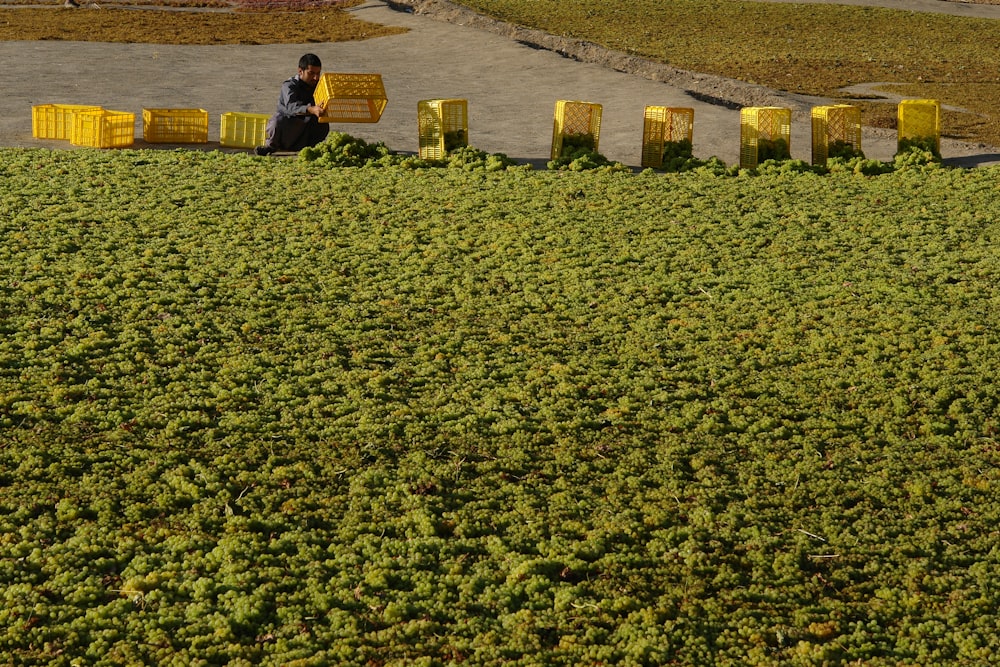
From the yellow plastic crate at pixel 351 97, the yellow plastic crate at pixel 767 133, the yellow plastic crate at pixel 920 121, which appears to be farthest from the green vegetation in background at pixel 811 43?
the yellow plastic crate at pixel 351 97

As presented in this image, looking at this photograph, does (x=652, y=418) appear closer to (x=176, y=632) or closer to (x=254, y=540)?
(x=254, y=540)

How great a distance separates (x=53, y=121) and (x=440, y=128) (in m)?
4.15

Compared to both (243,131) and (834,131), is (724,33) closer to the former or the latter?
(834,131)

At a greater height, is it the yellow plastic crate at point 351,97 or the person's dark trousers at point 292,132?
the yellow plastic crate at point 351,97

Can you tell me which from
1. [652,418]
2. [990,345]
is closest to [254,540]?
[652,418]

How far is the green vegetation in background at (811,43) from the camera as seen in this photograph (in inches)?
655

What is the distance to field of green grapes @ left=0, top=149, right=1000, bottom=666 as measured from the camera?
3455mm

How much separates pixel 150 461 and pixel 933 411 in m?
3.57

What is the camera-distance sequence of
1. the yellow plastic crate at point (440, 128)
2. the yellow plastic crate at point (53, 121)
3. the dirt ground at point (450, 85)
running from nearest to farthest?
1. the yellow plastic crate at point (440, 128)
2. the yellow plastic crate at point (53, 121)
3. the dirt ground at point (450, 85)

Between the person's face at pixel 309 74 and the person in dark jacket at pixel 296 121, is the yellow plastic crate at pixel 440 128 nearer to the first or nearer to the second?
the person in dark jacket at pixel 296 121

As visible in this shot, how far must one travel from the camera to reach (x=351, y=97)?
10.4 metres

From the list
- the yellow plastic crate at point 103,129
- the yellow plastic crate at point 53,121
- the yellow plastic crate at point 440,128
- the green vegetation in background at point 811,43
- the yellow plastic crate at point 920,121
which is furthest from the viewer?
the green vegetation in background at point 811,43

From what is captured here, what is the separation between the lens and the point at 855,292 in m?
6.48

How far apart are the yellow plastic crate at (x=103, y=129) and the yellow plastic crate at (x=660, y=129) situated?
5139mm
